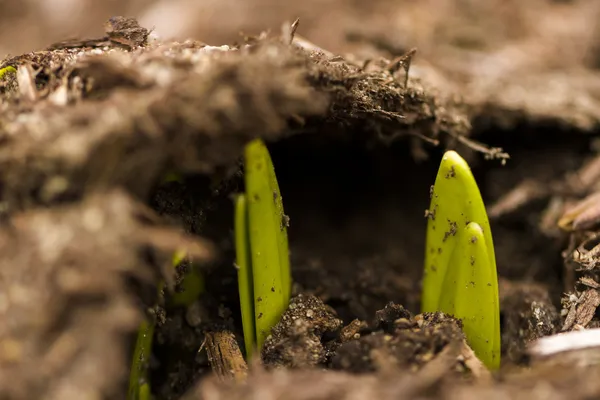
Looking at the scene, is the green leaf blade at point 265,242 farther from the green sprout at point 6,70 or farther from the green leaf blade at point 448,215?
the green sprout at point 6,70

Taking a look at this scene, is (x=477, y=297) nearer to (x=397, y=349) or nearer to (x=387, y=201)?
(x=397, y=349)

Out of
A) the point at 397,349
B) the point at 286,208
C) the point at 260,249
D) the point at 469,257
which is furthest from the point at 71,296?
the point at 286,208

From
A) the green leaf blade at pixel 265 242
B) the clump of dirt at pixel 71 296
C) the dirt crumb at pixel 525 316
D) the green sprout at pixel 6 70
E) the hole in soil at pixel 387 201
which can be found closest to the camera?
the clump of dirt at pixel 71 296

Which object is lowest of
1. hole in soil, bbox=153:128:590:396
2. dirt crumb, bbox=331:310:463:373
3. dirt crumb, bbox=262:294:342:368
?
dirt crumb, bbox=331:310:463:373

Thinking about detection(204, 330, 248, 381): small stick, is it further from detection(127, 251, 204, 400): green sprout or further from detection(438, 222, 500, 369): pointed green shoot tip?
detection(438, 222, 500, 369): pointed green shoot tip

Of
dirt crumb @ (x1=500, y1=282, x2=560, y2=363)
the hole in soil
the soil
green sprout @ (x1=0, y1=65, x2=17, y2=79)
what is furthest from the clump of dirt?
the hole in soil

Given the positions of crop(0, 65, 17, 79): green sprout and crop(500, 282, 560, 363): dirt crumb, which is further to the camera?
crop(500, 282, 560, 363): dirt crumb

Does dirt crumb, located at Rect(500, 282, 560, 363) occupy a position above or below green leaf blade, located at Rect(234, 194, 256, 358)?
below

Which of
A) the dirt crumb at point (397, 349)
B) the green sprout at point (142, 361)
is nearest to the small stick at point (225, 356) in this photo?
the green sprout at point (142, 361)

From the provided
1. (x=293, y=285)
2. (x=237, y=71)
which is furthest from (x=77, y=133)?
(x=293, y=285)
